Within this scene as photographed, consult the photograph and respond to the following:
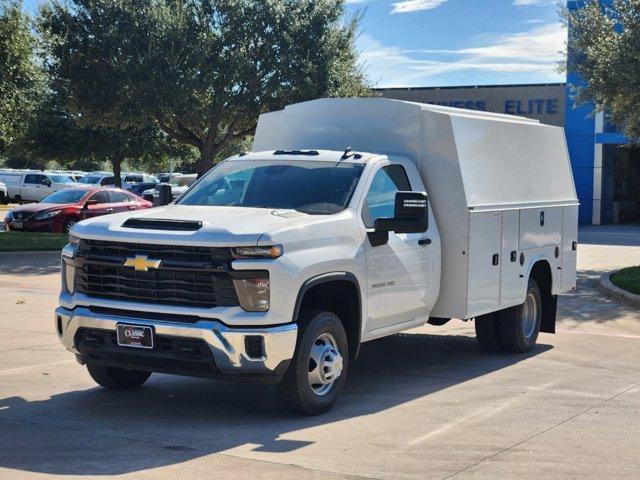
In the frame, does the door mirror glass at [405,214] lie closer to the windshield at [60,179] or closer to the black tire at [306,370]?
the black tire at [306,370]

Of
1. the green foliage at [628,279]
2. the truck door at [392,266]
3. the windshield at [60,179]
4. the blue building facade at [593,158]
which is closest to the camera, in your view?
the truck door at [392,266]

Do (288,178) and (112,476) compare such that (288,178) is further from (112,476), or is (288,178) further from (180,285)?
(112,476)

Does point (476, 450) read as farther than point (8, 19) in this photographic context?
No

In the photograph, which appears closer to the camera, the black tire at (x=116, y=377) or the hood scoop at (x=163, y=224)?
the hood scoop at (x=163, y=224)

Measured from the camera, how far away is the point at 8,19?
72.8 ft

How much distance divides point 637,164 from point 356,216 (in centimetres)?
4337

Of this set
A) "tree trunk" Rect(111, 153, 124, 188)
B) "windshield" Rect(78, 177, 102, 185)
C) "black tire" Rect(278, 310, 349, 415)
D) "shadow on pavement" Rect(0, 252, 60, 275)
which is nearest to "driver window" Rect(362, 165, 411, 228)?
"black tire" Rect(278, 310, 349, 415)

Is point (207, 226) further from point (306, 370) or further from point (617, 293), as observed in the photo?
point (617, 293)

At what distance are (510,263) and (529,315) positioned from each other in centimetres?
114

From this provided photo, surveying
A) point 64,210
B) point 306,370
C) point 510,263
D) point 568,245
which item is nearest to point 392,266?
point 306,370

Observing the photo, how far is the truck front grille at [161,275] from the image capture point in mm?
6953

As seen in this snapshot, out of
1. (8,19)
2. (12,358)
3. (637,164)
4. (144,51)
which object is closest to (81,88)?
(144,51)

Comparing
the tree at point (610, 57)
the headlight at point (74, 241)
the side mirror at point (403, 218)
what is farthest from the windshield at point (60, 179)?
the side mirror at point (403, 218)

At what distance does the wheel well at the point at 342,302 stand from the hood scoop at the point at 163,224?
A: 103cm
